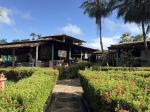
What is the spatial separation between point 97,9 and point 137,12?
40.7 ft

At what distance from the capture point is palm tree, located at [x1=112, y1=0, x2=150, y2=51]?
34.1m

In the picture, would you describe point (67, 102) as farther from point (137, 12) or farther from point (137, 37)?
point (137, 37)

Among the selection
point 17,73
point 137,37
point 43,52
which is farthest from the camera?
point 137,37

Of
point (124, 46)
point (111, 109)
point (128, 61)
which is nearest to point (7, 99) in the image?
point (111, 109)

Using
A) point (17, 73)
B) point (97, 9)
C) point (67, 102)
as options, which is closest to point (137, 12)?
point (97, 9)

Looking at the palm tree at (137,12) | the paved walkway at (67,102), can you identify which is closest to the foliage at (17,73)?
the paved walkway at (67,102)

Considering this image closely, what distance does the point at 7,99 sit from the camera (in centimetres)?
646

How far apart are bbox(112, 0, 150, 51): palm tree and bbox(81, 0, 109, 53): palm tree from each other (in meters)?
8.23

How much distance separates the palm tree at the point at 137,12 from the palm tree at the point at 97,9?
8230mm

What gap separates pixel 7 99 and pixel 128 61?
1098 inches

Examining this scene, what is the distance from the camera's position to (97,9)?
4631 cm

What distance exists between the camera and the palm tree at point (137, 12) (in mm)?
34106

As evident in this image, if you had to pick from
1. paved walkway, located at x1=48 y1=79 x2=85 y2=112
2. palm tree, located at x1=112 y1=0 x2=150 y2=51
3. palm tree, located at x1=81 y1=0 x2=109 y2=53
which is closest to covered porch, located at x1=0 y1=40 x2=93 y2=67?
palm tree, located at x1=81 y1=0 x2=109 y2=53

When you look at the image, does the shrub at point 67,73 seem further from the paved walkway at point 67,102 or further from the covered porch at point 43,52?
the paved walkway at point 67,102
